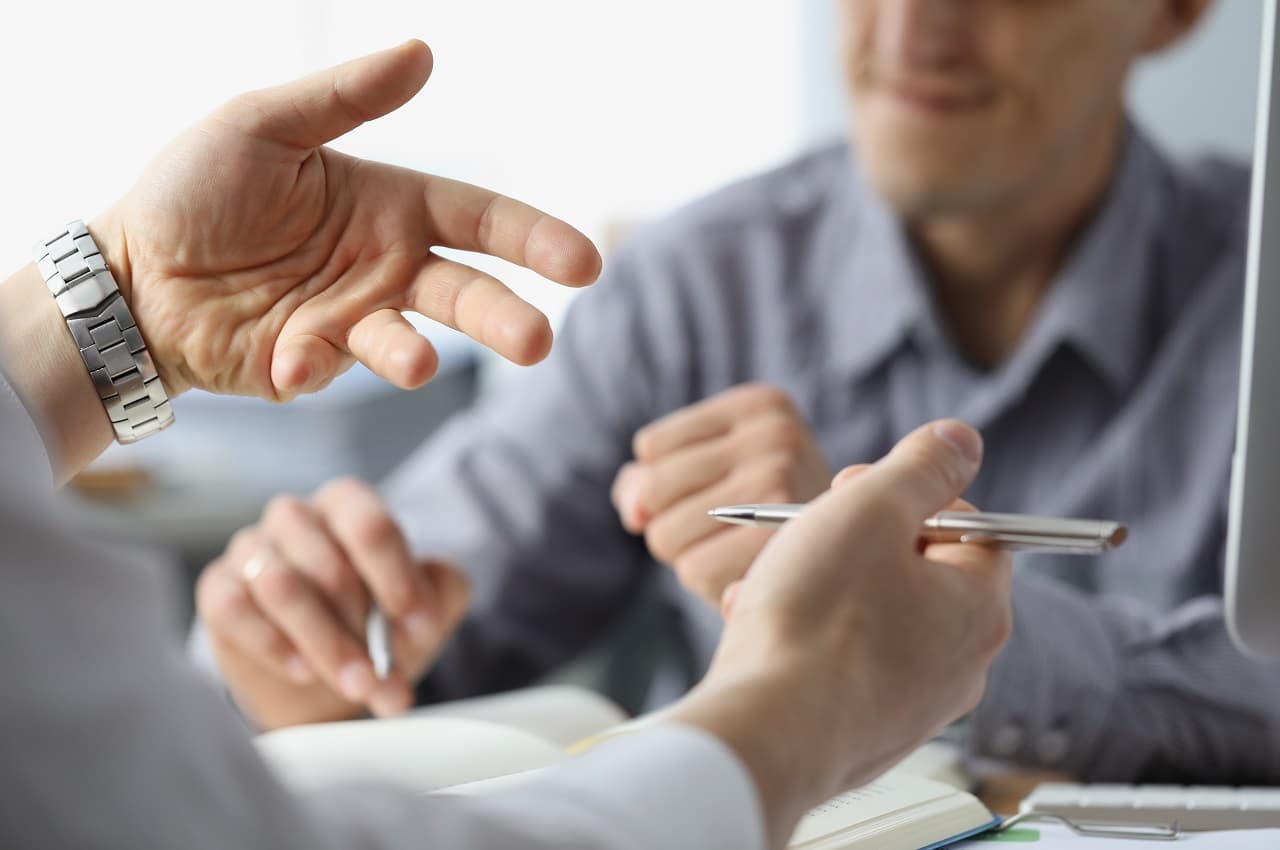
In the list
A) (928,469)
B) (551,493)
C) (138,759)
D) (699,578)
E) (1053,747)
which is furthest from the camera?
(551,493)

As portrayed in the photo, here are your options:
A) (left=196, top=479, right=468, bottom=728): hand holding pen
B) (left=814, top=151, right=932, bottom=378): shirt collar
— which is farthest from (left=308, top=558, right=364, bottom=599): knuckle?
(left=814, top=151, right=932, bottom=378): shirt collar

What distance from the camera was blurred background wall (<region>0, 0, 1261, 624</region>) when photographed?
1.75 metres

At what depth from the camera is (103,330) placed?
52cm

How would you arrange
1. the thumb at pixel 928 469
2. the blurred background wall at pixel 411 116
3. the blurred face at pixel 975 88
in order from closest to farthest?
the thumb at pixel 928 469
the blurred face at pixel 975 88
the blurred background wall at pixel 411 116

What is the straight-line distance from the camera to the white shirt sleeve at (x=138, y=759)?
0.23 metres

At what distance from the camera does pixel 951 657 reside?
38cm

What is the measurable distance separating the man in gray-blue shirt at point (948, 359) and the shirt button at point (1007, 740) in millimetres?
71

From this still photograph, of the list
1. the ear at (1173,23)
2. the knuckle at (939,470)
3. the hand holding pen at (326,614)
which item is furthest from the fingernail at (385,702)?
the ear at (1173,23)

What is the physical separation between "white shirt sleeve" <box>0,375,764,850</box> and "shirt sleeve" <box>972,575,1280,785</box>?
1.53 ft

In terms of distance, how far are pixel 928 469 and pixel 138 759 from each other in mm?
264

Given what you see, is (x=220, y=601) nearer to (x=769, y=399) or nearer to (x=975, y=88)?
(x=769, y=399)

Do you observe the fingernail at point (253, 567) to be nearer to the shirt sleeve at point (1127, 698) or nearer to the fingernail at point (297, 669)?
the fingernail at point (297, 669)

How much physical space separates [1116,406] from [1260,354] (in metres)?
0.61

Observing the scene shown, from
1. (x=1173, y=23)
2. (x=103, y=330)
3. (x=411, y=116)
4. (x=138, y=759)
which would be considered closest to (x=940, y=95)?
(x=1173, y=23)
